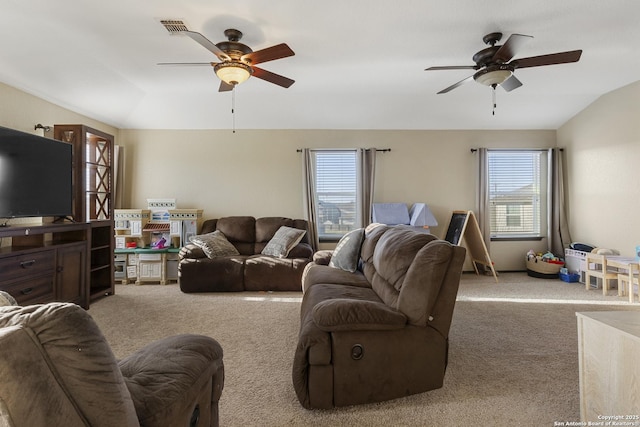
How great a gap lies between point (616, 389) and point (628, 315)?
351 mm

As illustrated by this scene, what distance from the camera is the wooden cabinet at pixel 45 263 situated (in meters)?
2.69

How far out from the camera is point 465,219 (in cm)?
470

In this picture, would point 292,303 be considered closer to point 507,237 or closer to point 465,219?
point 465,219

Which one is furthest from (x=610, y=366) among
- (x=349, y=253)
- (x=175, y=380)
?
(x=349, y=253)

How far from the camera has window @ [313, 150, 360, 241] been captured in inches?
210

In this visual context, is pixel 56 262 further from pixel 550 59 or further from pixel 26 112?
pixel 550 59

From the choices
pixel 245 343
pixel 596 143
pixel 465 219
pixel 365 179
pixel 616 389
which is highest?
pixel 596 143

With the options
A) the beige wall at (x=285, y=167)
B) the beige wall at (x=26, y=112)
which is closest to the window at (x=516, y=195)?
the beige wall at (x=285, y=167)

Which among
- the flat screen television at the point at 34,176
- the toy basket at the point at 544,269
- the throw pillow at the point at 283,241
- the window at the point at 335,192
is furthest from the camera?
the window at the point at 335,192

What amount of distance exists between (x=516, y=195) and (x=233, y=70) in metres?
5.09

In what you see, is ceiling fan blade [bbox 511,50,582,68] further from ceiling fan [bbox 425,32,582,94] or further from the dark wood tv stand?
the dark wood tv stand

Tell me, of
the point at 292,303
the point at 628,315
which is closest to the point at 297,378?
the point at 628,315

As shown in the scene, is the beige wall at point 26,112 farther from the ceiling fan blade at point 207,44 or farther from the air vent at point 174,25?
the ceiling fan blade at point 207,44

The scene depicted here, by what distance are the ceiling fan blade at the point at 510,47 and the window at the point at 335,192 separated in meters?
2.85
